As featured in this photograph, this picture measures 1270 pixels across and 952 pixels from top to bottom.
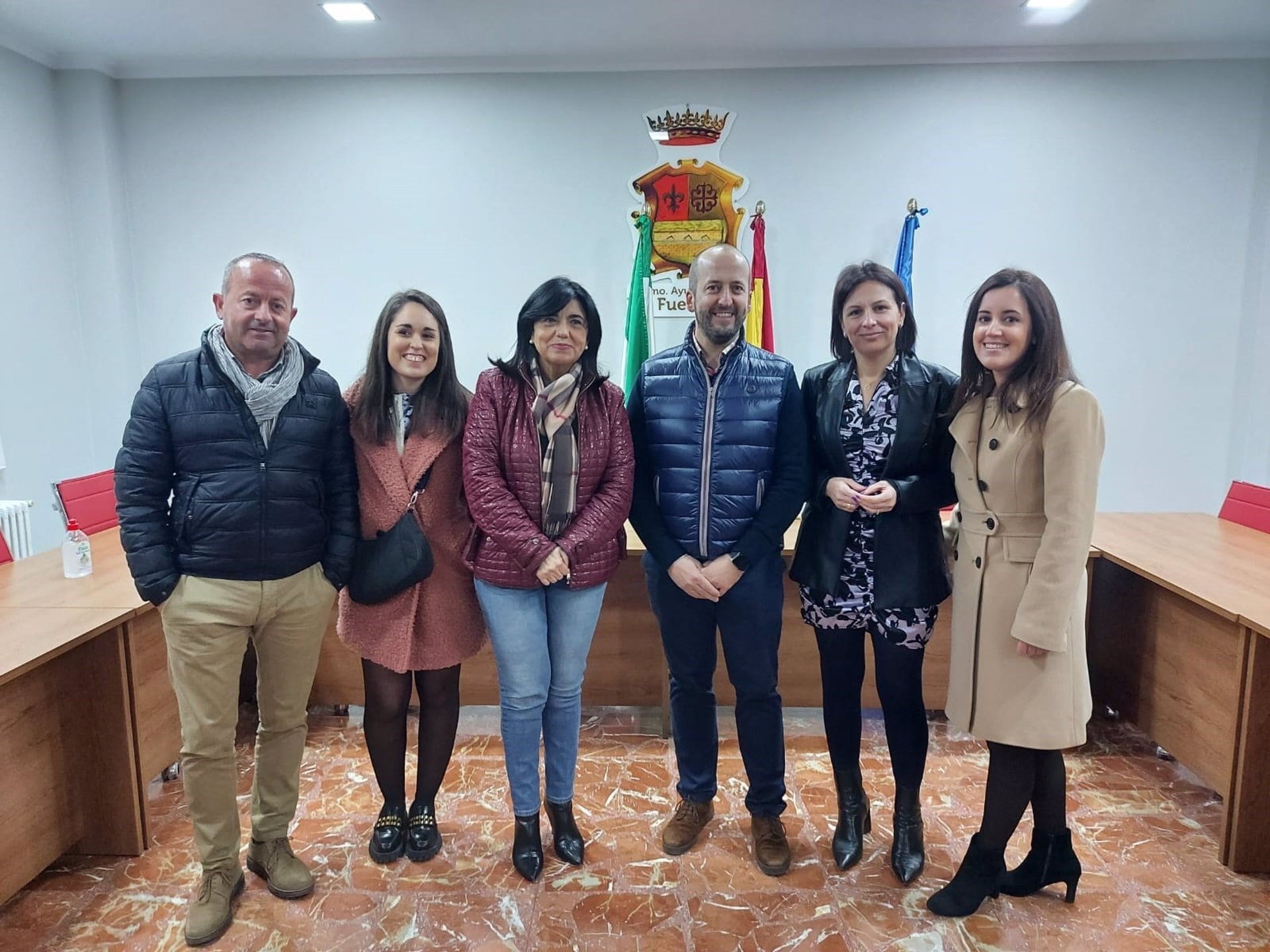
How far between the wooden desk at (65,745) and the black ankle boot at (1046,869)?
240 cm

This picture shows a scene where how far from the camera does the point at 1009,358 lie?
65.1 inches

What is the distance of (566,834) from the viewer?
2.04 meters

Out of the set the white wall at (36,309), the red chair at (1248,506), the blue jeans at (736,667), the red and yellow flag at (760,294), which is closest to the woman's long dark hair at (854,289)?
the blue jeans at (736,667)

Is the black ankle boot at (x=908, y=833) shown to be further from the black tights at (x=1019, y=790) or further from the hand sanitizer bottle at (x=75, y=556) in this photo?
the hand sanitizer bottle at (x=75, y=556)

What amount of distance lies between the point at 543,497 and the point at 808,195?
2.82 m

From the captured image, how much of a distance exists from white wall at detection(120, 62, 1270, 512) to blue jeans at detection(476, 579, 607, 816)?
248 centimetres

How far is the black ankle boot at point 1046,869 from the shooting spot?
72.6 inches

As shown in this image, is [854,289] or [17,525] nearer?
[854,289]

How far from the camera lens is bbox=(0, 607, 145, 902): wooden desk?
180 centimetres

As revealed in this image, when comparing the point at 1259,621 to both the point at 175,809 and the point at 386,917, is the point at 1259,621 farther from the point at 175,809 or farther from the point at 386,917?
the point at 175,809

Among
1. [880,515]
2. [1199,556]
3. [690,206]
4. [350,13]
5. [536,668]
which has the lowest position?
[536,668]

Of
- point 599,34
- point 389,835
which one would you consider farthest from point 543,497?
point 599,34

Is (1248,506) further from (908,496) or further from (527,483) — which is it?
(527,483)

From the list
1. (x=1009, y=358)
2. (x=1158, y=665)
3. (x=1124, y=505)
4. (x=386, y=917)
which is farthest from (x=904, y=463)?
(x=1124, y=505)
